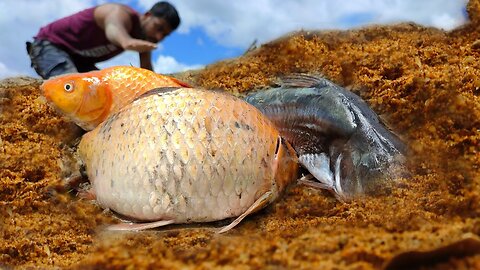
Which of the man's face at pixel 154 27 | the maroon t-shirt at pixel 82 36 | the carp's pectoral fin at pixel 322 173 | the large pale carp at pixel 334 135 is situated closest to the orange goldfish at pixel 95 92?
the large pale carp at pixel 334 135

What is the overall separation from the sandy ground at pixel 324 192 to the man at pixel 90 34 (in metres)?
1.01

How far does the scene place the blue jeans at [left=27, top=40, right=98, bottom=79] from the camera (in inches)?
208

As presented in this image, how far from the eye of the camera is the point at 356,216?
6.59 feet

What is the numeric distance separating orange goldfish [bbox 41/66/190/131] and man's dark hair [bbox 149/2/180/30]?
9.36 feet

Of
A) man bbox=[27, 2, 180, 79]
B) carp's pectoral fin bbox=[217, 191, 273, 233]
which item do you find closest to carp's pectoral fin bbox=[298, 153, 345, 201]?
carp's pectoral fin bbox=[217, 191, 273, 233]

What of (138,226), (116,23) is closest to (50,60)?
(116,23)

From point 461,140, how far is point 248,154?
3.00 feet

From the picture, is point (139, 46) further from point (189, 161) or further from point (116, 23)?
point (189, 161)

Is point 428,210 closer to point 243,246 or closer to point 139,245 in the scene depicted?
point 243,246

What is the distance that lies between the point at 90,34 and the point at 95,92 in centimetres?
284

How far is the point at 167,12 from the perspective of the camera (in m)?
5.71

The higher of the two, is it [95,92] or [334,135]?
[95,92]

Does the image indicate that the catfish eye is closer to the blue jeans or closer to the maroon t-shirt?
the blue jeans

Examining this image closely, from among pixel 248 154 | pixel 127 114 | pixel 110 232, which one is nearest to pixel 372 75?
pixel 248 154
